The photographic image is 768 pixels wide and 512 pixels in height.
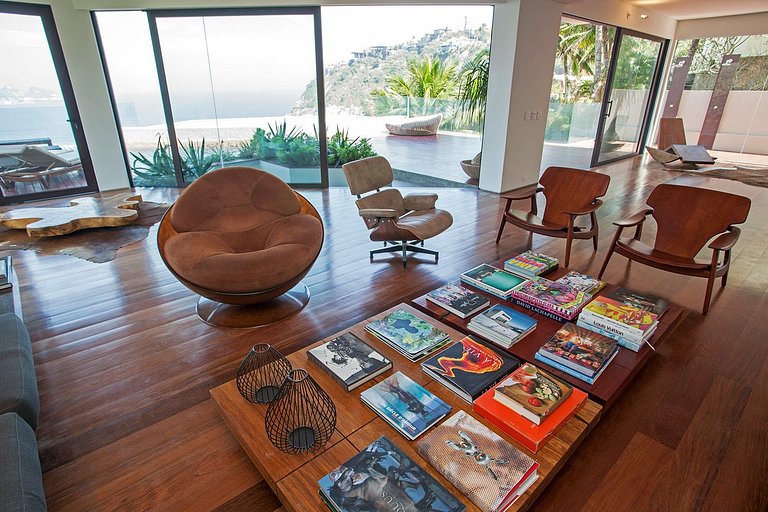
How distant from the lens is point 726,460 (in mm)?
1764

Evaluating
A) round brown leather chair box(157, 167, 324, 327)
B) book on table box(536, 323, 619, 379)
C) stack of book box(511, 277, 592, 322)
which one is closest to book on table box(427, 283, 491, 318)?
stack of book box(511, 277, 592, 322)

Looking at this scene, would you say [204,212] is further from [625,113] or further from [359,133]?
[625,113]

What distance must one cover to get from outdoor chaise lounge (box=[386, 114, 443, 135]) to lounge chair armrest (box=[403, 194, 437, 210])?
3054 millimetres

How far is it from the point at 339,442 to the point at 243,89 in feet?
18.1

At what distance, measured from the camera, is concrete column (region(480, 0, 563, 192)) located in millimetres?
5281

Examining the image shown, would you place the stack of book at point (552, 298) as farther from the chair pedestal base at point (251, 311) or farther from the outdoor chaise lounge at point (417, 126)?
the outdoor chaise lounge at point (417, 126)

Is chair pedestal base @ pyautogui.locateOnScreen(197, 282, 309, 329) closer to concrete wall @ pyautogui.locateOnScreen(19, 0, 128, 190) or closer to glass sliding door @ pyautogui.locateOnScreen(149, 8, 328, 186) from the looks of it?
glass sliding door @ pyautogui.locateOnScreen(149, 8, 328, 186)

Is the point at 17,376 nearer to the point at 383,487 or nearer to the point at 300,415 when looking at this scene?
the point at 300,415

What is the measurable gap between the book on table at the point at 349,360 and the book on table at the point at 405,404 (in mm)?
70

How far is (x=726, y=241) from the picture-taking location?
2.89 metres

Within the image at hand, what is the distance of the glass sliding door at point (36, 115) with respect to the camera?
16.5 feet

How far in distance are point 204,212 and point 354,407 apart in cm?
203

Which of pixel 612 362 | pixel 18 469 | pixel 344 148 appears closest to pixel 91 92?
pixel 344 148

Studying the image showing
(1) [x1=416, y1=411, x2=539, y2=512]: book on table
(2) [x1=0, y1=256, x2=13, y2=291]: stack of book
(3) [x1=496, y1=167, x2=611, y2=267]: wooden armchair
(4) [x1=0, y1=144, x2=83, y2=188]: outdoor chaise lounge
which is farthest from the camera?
(4) [x1=0, y1=144, x2=83, y2=188]: outdoor chaise lounge
